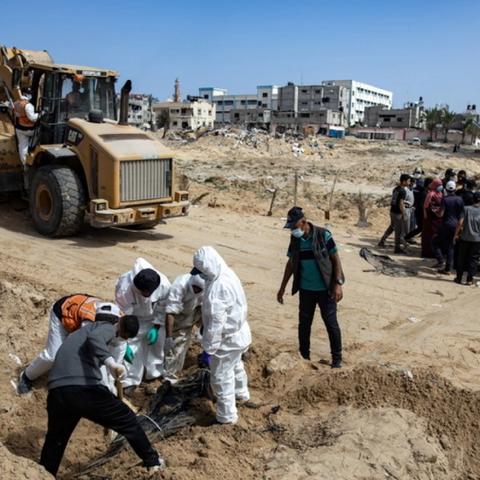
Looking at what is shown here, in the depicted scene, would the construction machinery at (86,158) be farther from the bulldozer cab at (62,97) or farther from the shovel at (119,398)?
the shovel at (119,398)

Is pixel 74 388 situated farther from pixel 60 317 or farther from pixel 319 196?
pixel 319 196

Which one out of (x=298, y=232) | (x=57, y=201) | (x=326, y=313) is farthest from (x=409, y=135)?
(x=298, y=232)

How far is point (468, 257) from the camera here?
939 centimetres

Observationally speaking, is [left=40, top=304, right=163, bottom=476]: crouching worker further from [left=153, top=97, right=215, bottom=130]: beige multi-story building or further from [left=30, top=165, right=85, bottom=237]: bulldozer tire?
[left=153, top=97, right=215, bottom=130]: beige multi-story building

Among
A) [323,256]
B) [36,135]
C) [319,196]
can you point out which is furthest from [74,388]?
[319,196]

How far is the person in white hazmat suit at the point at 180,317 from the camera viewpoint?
220 inches

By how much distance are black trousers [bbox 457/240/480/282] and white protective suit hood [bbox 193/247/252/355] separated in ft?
18.3

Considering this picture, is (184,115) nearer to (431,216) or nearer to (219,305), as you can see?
(431,216)

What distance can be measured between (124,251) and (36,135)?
9.48ft

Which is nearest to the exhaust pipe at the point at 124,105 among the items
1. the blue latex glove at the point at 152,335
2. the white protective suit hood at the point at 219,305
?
the blue latex glove at the point at 152,335

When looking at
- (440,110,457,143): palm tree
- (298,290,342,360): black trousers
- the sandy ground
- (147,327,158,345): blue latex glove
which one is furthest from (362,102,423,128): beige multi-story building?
(147,327,158,345): blue latex glove

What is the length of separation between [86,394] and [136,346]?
1715 mm

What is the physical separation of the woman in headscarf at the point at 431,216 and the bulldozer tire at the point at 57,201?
20.4 ft

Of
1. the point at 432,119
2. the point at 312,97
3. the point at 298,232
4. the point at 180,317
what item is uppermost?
the point at 312,97
